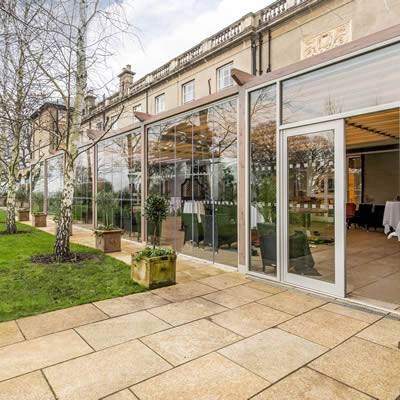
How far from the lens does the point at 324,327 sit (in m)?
2.96

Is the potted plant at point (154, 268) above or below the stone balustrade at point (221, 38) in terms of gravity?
below

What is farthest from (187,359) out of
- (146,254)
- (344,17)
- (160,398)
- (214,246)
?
(344,17)

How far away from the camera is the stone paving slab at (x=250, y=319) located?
2.95m

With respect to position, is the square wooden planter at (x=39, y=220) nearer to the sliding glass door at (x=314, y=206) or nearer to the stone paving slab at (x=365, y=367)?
the sliding glass door at (x=314, y=206)

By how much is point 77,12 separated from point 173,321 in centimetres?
542

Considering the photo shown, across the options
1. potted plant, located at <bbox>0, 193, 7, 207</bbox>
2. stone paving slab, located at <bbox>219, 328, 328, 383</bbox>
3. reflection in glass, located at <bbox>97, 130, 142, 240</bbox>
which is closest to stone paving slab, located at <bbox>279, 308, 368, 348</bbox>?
stone paving slab, located at <bbox>219, 328, 328, 383</bbox>

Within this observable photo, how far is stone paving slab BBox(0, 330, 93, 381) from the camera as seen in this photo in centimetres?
227

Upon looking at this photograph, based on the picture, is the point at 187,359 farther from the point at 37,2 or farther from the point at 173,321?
the point at 37,2

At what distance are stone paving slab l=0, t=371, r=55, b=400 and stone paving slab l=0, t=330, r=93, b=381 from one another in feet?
0.29

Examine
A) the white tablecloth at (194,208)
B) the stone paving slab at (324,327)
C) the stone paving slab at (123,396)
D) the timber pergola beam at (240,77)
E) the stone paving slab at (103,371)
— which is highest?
the timber pergola beam at (240,77)

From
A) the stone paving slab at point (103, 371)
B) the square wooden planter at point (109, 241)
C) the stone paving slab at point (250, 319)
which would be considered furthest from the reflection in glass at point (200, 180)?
the stone paving slab at point (103, 371)

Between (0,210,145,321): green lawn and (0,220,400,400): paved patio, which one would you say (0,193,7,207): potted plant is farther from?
(0,220,400,400): paved patio

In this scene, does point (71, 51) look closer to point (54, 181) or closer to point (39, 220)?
point (39, 220)

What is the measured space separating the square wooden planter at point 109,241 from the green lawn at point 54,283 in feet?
1.10
